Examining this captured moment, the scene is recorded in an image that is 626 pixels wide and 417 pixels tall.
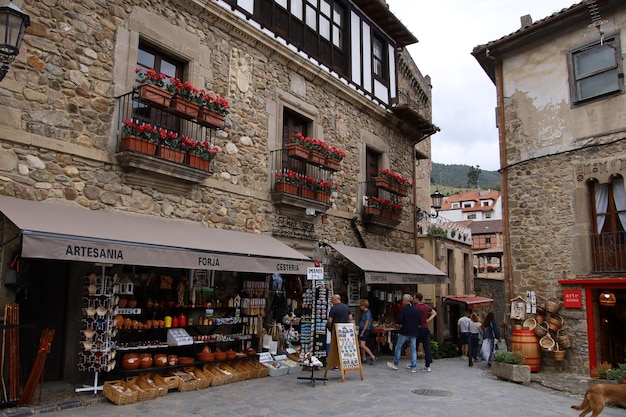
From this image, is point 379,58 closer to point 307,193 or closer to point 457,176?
point 307,193

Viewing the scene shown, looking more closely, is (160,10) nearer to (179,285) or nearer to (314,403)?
(179,285)

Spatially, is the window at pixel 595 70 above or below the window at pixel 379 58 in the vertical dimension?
below

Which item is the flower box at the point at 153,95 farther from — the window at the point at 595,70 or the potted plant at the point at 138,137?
the window at the point at 595,70

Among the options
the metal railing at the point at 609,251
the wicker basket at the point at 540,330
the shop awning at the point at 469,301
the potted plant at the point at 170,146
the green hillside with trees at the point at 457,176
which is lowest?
the wicker basket at the point at 540,330

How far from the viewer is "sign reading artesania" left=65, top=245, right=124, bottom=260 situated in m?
6.07

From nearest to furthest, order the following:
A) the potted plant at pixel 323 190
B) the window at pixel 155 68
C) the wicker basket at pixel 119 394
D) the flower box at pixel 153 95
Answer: the wicker basket at pixel 119 394 < the flower box at pixel 153 95 < the window at pixel 155 68 < the potted plant at pixel 323 190

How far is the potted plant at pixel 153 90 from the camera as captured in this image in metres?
7.78

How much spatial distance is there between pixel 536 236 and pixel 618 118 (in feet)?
10.4

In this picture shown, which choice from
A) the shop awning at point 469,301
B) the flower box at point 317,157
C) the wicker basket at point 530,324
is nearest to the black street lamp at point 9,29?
the flower box at point 317,157

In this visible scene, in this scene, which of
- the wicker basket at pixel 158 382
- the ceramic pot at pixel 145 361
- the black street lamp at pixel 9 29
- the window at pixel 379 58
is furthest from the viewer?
the window at pixel 379 58

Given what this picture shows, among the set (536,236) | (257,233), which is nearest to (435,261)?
(536,236)

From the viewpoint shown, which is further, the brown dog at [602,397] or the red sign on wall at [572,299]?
the red sign on wall at [572,299]

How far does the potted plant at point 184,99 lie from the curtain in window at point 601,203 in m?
9.00

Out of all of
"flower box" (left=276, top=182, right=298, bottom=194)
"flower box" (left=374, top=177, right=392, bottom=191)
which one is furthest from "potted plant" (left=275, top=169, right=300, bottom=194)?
"flower box" (left=374, top=177, right=392, bottom=191)
